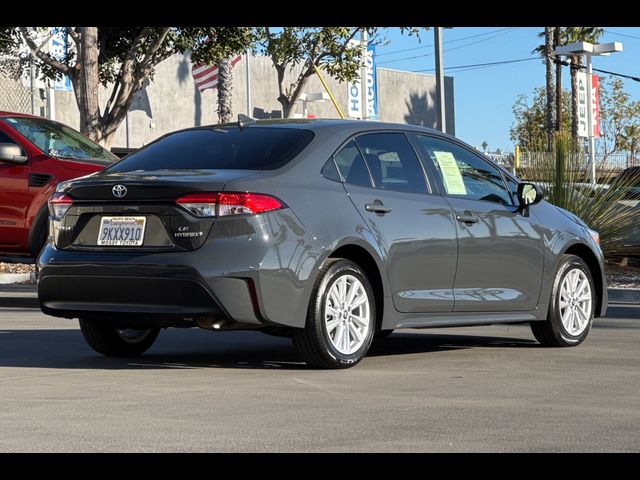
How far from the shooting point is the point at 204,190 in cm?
838

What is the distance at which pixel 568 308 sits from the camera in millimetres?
10523

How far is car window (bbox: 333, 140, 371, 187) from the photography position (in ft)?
29.9

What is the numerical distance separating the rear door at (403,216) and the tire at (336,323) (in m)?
0.28

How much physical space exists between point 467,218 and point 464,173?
0.46 metres

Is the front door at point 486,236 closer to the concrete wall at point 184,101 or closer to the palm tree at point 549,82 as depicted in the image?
the concrete wall at point 184,101

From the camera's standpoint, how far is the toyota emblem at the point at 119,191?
8.59 metres

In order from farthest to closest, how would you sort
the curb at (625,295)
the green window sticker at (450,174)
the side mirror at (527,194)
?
the curb at (625,295)
the side mirror at (527,194)
the green window sticker at (450,174)

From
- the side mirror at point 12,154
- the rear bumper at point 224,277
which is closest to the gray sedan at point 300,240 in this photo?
the rear bumper at point 224,277

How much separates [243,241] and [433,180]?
190 centimetres

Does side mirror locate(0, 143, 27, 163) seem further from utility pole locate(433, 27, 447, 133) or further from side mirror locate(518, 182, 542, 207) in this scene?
utility pole locate(433, 27, 447, 133)

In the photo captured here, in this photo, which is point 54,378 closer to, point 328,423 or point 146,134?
point 328,423

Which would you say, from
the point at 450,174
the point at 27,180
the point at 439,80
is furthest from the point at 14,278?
the point at 439,80

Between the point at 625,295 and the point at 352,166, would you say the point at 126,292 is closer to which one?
the point at 352,166
